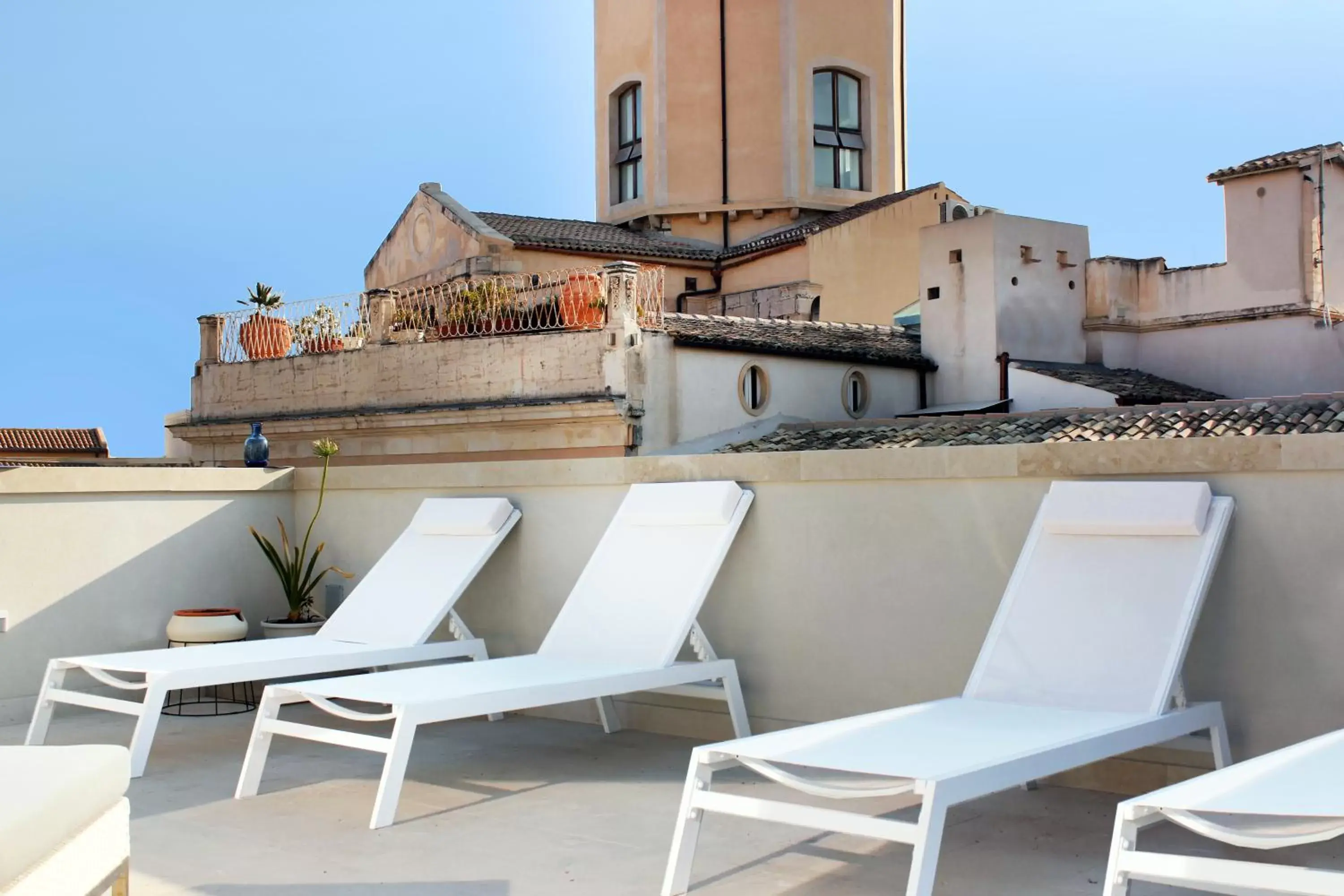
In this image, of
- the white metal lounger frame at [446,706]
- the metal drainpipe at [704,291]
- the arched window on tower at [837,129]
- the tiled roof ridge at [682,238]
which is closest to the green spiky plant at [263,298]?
the tiled roof ridge at [682,238]

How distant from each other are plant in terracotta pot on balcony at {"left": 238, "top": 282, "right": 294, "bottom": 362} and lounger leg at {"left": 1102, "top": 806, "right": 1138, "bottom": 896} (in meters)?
17.1

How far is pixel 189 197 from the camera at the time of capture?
20.2 meters

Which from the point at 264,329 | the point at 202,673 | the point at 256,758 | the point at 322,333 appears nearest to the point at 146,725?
the point at 202,673

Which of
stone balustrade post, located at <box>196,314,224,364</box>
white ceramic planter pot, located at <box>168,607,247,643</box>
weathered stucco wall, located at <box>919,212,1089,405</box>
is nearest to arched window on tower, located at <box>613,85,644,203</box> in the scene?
weathered stucco wall, located at <box>919,212,1089,405</box>

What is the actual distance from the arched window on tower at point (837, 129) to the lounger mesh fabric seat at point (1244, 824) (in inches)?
845

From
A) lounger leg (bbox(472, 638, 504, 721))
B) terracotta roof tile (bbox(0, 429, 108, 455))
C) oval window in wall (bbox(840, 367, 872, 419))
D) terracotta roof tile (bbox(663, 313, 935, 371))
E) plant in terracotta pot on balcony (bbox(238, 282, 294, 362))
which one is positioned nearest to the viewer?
lounger leg (bbox(472, 638, 504, 721))

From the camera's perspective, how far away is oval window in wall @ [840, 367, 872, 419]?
60.4ft

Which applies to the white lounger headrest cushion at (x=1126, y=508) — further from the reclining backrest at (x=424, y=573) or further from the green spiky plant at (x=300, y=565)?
the green spiky plant at (x=300, y=565)

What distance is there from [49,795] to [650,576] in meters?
3.74

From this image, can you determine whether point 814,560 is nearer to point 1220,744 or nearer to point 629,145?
point 1220,744

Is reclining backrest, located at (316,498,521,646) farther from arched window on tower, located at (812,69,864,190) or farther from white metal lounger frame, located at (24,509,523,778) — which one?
arched window on tower, located at (812,69,864,190)

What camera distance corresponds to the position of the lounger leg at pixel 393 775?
4785 mm

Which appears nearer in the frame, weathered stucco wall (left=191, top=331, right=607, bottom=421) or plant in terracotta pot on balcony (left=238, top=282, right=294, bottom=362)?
A: weathered stucco wall (left=191, top=331, right=607, bottom=421)

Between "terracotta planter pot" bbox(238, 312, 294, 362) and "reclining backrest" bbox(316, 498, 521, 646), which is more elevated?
"terracotta planter pot" bbox(238, 312, 294, 362)
